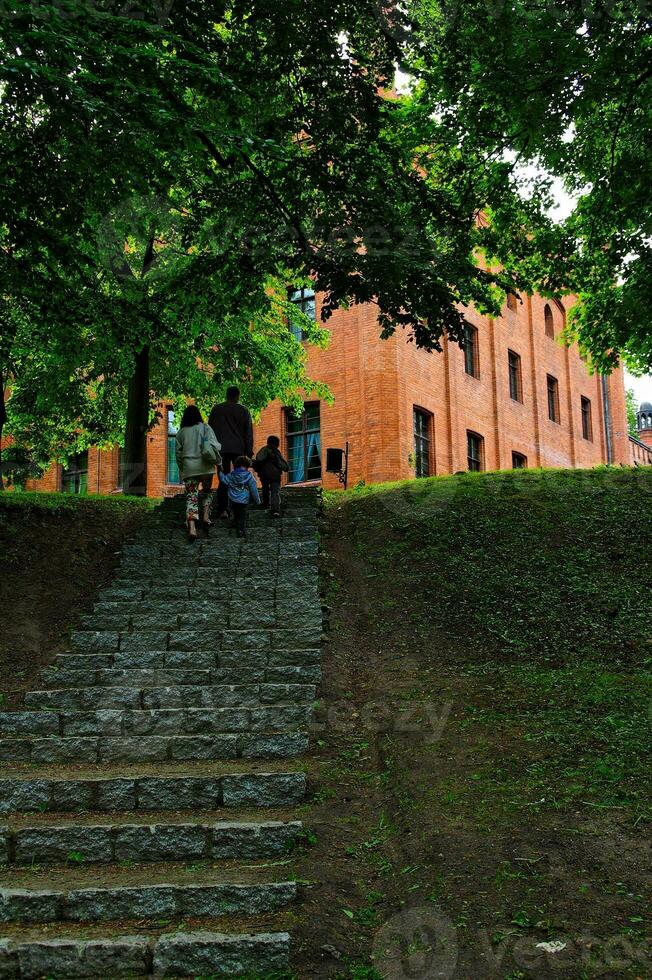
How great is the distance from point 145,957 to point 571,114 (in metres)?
9.18

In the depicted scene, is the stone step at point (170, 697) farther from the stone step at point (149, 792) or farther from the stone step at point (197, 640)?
the stone step at point (149, 792)

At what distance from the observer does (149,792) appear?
5695mm

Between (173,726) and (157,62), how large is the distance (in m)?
5.74

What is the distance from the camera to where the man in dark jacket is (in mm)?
12625

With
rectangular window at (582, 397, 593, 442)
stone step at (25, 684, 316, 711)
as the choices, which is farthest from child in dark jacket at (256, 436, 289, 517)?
rectangular window at (582, 397, 593, 442)

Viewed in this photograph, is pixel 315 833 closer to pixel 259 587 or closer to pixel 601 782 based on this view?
pixel 601 782

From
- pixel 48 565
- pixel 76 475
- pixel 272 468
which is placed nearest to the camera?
pixel 48 565

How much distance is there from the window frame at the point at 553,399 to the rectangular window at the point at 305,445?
41.7ft

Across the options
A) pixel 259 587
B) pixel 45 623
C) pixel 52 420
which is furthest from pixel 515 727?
pixel 52 420

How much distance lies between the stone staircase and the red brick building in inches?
437

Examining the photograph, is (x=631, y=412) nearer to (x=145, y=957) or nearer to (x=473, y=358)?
(x=473, y=358)

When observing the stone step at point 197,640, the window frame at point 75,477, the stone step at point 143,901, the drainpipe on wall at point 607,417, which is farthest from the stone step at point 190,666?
the drainpipe on wall at point 607,417

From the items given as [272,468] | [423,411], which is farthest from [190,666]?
[423,411]

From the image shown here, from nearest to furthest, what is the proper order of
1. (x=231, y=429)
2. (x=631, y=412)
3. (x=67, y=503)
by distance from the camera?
(x=231, y=429), (x=67, y=503), (x=631, y=412)
